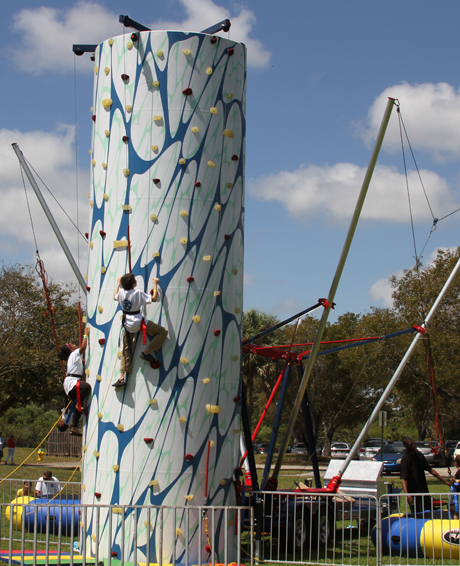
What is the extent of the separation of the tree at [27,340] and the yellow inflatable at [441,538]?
2048cm

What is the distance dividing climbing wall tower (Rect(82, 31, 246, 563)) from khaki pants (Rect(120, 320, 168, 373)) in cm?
11

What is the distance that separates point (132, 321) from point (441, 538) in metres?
5.51

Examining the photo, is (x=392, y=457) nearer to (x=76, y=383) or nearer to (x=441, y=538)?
(x=441, y=538)

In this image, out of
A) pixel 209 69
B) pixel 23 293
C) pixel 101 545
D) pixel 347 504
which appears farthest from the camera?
pixel 23 293

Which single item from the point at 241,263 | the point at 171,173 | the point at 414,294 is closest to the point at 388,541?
the point at 241,263

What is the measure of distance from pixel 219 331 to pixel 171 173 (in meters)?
2.41

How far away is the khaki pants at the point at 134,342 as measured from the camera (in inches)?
367

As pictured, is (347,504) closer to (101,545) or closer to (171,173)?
(101,545)

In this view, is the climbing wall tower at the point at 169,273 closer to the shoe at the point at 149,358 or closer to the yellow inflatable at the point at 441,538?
the shoe at the point at 149,358

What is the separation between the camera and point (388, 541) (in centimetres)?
1029

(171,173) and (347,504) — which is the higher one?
(171,173)

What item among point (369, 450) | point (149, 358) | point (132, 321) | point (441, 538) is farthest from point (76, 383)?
point (369, 450)

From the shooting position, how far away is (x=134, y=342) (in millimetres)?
9508

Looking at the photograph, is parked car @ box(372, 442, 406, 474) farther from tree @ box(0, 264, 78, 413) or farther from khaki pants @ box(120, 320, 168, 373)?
khaki pants @ box(120, 320, 168, 373)
